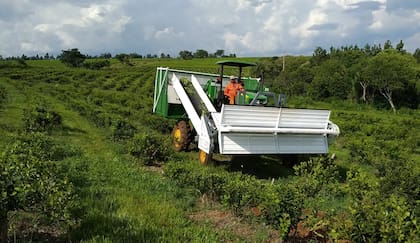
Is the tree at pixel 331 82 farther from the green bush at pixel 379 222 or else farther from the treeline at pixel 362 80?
the green bush at pixel 379 222

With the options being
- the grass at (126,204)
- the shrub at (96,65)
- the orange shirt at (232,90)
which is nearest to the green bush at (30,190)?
the grass at (126,204)

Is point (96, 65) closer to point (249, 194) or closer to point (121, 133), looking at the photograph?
point (121, 133)

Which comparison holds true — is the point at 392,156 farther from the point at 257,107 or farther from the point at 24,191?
the point at 24,191

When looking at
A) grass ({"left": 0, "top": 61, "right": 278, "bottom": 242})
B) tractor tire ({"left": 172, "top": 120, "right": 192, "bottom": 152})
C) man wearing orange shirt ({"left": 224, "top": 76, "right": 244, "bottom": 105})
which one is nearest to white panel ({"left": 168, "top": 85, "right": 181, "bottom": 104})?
tractor tire ({"left": 172, "top": 120, "right": 192, "bottom": 152})

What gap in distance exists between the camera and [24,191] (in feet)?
14.5

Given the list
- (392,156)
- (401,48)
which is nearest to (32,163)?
(392,156)

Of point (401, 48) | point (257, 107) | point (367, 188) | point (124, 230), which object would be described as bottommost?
point (124, 230)

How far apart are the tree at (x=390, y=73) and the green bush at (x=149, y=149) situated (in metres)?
36.3

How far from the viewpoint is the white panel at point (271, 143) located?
916cm

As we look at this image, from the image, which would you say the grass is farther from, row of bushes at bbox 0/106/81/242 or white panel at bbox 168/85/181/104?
white panel at bbox 168/85/181/104

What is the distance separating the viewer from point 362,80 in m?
47.0

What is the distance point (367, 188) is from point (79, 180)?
501 centimetres

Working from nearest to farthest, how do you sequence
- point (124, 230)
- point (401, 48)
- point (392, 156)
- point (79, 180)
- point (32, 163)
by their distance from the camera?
point (32, 163) < point (124, 230) < point (79, 180) < point (392, 156) < point (401, 48)

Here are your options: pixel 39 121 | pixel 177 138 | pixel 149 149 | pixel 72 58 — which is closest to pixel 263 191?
pixel 149 149
